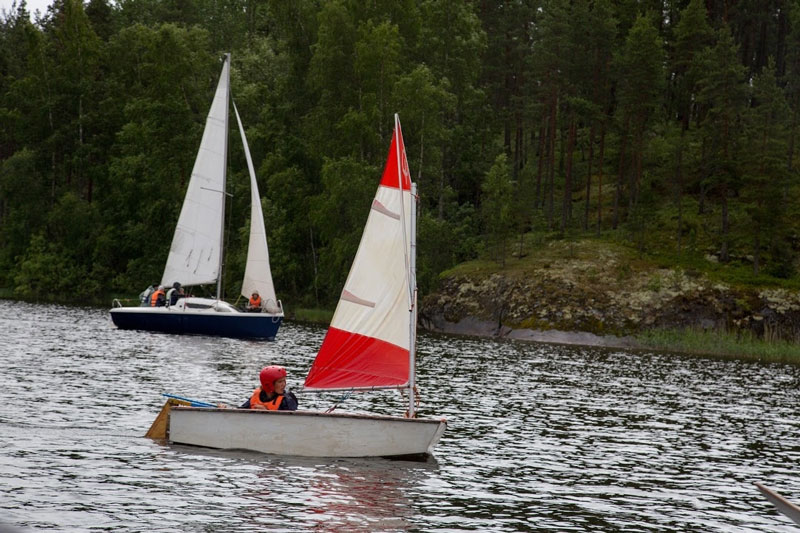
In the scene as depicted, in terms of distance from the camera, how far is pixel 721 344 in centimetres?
5547

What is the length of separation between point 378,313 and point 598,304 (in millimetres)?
41919

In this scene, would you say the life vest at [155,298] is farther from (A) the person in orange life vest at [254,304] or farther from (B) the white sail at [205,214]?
(A) the person in orange life vest at [254,304]

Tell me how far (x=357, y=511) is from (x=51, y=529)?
4935 millimetres

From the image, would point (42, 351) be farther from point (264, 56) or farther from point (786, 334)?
point (264, 56)

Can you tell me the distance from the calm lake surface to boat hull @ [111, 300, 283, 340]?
808 cm

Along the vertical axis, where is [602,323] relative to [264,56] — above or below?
below

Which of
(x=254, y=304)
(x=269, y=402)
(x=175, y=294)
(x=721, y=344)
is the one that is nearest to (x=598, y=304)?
(x=721, y=344)

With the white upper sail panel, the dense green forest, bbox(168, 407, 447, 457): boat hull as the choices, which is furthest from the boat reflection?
the dense green forest

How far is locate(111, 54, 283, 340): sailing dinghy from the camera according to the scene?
2029 inches

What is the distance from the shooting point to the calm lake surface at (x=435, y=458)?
16.2 meters

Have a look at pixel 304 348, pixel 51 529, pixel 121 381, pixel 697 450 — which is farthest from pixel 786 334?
pixel 51 529

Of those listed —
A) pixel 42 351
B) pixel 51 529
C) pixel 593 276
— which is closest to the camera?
pixel 51 529

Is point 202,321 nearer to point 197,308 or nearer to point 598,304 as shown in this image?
point 197,308

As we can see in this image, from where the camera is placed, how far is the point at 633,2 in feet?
299
